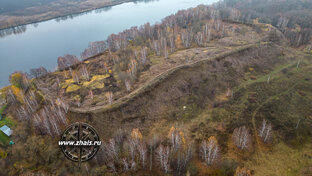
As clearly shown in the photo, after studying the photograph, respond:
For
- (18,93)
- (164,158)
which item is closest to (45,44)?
(18,93)

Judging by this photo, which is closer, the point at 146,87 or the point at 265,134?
the point at 265,134

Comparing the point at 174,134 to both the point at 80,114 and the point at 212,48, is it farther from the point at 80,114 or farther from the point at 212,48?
the point at 212,48

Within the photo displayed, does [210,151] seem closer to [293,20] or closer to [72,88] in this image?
[72,88]

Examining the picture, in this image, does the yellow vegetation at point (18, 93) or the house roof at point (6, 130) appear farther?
the yellow vegetation at point (18, 93)

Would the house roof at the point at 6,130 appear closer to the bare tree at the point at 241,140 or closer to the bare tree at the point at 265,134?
the bare tree at the point at 241,140

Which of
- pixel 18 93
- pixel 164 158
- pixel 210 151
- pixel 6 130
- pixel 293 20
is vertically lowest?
pixel 6 130

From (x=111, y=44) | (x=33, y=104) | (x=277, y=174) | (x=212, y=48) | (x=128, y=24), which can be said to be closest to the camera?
(x=277, y=174)

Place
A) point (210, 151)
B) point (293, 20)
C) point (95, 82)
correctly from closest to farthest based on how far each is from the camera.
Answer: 1. point (210, 151)
2. point (95, 82)
3. point (293, 20)

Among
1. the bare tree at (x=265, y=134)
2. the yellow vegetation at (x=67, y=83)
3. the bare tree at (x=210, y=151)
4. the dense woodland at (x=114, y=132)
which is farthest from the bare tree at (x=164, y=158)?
the yellow vegetation at (x=67, y=83)

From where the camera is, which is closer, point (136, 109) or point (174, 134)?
point (174, 134)

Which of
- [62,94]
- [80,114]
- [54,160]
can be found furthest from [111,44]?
[54,160]

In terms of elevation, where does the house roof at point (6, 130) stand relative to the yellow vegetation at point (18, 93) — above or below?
below
